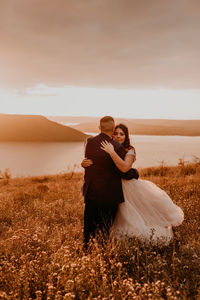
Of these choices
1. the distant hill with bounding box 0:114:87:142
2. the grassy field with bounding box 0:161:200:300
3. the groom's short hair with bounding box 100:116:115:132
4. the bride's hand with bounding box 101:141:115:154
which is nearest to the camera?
the grassy field with bounding box 0:161:200:300

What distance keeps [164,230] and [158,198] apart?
1.92ft

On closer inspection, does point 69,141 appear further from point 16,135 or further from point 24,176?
point 24,176

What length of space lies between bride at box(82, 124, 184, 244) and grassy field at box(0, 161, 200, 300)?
9.2 inches

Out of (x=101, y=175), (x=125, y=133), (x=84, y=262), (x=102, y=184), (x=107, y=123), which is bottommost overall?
(x=84, y=262)

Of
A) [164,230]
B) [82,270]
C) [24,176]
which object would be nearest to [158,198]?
[164,230]

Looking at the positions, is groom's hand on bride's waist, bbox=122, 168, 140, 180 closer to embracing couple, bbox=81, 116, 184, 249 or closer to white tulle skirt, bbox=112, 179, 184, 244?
embracing couple, bbox=81, 116, 184, 249

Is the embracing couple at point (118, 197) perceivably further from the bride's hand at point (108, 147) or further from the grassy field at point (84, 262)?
the grassy field at point (84, 262)

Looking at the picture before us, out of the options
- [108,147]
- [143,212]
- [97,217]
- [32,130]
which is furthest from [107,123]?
→ [32,130]

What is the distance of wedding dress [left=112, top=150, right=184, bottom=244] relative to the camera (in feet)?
15.6

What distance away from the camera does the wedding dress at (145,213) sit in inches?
187

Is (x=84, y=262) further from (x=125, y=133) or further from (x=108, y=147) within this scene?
(x=125, y=133)

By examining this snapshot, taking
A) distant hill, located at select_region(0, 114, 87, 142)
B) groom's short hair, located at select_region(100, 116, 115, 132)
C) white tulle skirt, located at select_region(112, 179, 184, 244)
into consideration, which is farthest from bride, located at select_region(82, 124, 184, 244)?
distant hill, located at select_region(0, 114, 87, 142)

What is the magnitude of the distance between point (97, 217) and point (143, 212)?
93 cm

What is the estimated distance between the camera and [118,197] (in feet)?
14.8
